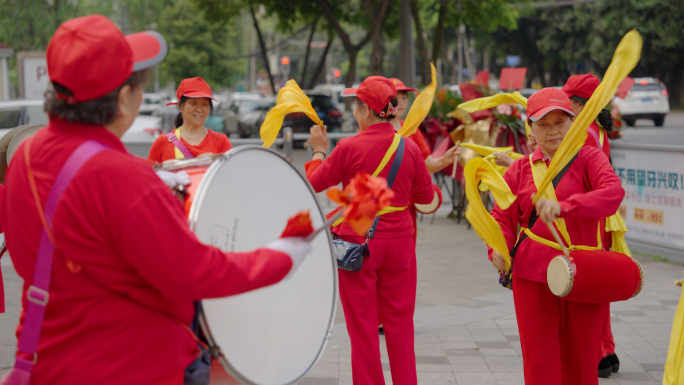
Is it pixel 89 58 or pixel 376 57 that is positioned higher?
pixel 376 57

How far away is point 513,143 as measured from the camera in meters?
10.6

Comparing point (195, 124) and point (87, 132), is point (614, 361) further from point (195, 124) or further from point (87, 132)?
point (87, 132)

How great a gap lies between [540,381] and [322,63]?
31563mm

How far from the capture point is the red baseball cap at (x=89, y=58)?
2.01m

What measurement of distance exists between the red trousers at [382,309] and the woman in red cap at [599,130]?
124 cm

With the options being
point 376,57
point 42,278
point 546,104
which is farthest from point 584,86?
point 376,57

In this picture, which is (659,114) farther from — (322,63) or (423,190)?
(423,190)

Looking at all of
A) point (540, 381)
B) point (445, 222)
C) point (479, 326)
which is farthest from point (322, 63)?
point (540, 381)

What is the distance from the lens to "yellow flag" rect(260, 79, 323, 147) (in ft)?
14.5

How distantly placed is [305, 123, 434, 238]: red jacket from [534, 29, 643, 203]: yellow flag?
3.20 feet

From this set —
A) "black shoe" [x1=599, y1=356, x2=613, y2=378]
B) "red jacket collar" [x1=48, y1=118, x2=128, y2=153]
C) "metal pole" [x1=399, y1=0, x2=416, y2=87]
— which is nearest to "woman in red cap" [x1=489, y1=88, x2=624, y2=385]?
"black shoe" [x1=599, y1=356, x2=613, y2=378]

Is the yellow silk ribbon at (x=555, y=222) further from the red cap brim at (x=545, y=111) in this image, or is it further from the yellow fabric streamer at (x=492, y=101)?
the yellow fabric streamer at (x=492, y=101)

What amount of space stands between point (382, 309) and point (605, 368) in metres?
1.69

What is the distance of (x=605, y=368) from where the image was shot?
5.14 meters
